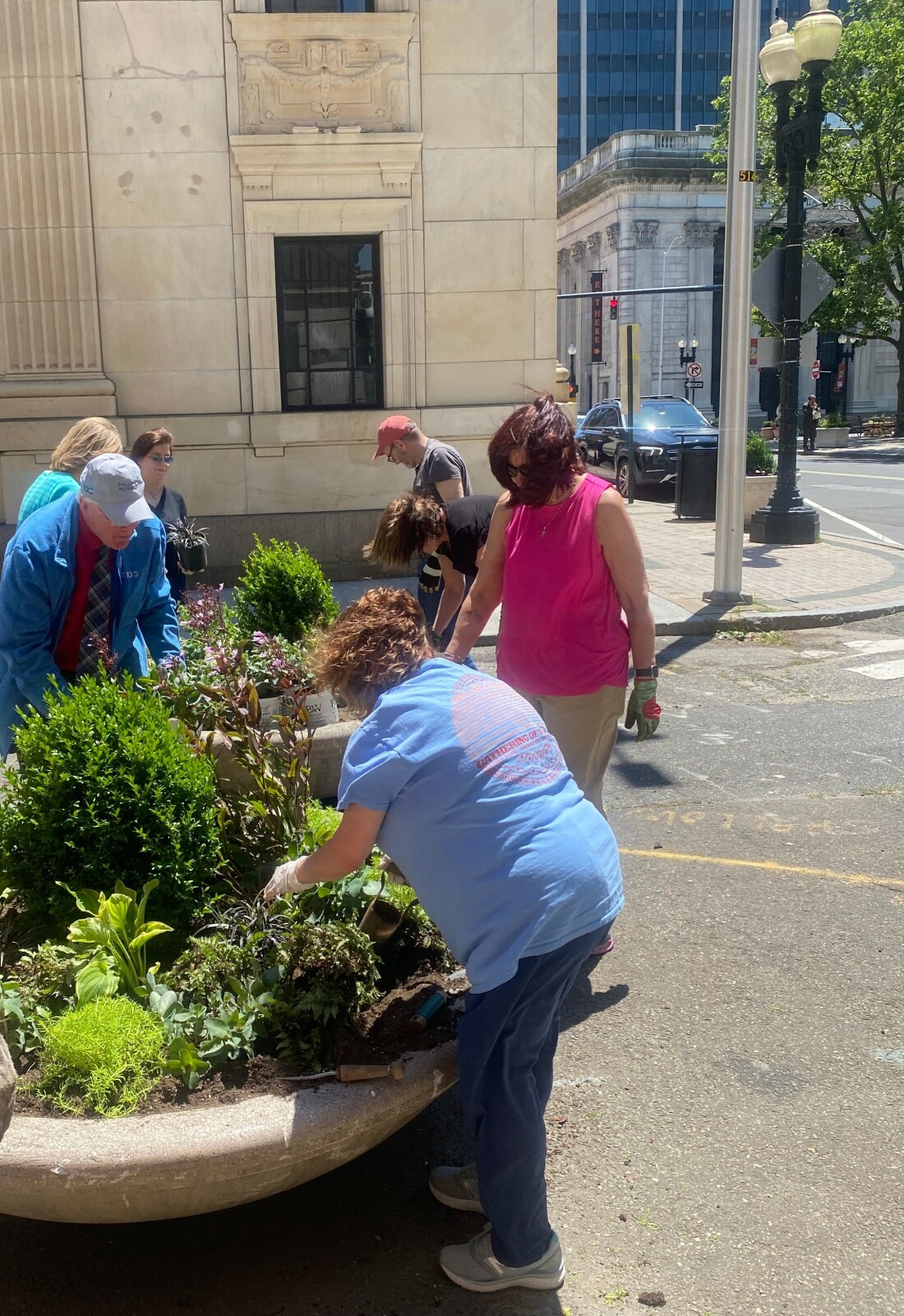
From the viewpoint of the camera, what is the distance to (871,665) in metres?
9.21

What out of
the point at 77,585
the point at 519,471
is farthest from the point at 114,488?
the point at 519,471

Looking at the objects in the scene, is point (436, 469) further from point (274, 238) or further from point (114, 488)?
point (274, 238)

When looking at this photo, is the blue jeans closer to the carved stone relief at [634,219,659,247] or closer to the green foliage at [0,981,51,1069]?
the green foliage at [0,981,51,1069]

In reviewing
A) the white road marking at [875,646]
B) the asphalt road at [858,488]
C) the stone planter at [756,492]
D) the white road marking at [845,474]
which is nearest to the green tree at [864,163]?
the asphalt road at [858,488]

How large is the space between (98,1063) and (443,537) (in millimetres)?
3120

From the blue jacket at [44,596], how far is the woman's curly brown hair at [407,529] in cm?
122

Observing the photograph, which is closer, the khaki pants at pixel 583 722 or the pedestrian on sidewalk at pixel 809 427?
the khaki pants at pixel 583 722

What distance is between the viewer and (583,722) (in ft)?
13.7

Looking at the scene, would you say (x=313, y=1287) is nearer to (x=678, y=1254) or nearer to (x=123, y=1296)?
(x=123, y=1296)

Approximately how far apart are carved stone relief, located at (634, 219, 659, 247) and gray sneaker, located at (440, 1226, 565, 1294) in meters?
68.2

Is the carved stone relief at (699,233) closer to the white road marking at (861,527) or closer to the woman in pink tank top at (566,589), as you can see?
the white road marking at (861,527)

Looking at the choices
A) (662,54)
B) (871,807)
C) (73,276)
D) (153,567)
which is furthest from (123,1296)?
(662,54)

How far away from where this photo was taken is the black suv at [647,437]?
23469mm

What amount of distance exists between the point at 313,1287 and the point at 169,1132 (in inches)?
23.0
